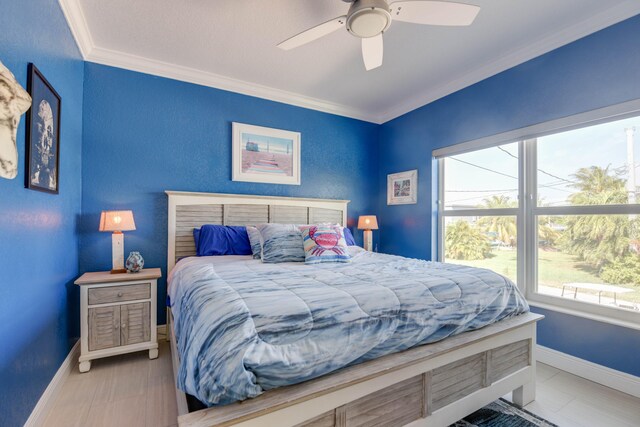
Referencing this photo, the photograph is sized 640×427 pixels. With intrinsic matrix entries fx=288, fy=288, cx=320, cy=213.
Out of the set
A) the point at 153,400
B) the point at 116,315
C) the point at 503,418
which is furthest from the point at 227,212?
the point at 503,418

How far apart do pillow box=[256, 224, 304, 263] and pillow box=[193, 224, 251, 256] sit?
1.16 feet

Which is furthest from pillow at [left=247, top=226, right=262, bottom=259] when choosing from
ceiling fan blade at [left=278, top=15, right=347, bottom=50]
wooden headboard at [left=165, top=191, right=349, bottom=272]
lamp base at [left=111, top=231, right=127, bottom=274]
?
ceiling fan blade at [left=278, top=15, right=347, bottom=50]

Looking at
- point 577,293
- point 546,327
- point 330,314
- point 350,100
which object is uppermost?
point 350,100

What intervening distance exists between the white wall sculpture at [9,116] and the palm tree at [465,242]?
3.57 meters

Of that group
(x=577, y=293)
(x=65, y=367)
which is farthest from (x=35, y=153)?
(x=577, y=293)

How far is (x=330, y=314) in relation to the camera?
3.77ft

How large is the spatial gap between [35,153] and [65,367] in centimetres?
152

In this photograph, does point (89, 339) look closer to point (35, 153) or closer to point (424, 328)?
point (35, 153)

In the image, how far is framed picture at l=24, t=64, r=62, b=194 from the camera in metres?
1.49

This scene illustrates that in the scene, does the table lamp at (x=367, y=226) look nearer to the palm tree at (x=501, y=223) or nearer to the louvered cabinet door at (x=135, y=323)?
the palm tree at (x=501, y=223)

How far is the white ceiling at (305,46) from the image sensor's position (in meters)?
2.08

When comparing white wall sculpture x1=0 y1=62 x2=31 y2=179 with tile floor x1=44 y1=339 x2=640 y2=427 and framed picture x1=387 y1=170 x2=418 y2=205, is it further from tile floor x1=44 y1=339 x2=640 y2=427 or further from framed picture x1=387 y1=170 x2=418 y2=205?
framed picture x1=387 y1=170 x2=418 y2=205

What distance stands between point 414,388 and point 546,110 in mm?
2499

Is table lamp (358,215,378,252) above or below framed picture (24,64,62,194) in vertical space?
below
